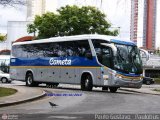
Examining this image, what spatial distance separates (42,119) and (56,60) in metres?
19.8

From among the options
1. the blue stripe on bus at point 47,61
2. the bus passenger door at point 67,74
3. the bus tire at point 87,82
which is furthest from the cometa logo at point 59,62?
the bus tire at point 87,82

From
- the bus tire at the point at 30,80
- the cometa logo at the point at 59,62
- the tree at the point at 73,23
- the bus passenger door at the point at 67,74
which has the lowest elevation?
the bus tire at the point at 30,80

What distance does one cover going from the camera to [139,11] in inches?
425

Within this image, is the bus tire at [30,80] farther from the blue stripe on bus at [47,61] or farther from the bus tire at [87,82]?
the bus tire at [87,82]

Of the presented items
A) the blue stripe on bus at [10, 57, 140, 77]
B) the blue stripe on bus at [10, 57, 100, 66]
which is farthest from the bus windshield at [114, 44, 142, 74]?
the blue stripe on bus at [10, 57, 100, 66]

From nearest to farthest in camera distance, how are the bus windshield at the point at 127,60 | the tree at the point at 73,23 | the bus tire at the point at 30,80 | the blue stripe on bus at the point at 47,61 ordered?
the bus windshield at the point at 127,60, the blue stripe on bus at the point at 47,61, the bus tire at the point at 30,80, the tree at the point at 73,23

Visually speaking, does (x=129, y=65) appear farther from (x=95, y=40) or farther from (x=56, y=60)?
(x=56, y=60)

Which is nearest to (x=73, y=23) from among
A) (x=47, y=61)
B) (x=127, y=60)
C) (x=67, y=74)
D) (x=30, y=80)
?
(x=30, y=80)

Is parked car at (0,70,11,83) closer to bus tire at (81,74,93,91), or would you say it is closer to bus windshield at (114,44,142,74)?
bus tire at (81,74,93,91)

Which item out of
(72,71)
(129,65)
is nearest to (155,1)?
(129,65)

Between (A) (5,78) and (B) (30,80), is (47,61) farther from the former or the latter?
(A) (5,78)

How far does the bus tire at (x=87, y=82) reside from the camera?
2908 centimetres

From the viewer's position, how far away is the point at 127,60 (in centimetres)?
2822

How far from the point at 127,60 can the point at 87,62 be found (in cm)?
259
